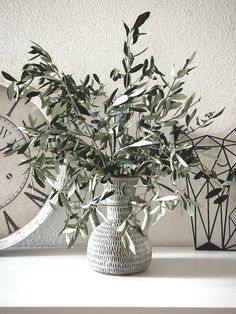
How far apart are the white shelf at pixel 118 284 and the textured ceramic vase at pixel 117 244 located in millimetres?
21

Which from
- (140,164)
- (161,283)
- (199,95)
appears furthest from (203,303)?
(199,95)

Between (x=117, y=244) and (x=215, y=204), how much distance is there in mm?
319

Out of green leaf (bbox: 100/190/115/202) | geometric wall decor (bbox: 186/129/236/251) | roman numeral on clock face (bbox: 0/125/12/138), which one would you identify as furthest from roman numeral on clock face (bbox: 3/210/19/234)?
geometric wall decor (bbox: 186/129/236/251)

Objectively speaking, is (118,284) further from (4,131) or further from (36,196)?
(4,131)

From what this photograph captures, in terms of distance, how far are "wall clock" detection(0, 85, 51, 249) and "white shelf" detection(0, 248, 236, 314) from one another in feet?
0.24

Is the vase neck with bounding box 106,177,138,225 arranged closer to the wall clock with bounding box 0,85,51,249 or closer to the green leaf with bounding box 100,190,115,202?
the green leaf with bounding box 100,190,115,202

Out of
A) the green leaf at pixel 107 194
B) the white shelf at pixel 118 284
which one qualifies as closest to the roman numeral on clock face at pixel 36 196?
the white shelf at pixel 118 284

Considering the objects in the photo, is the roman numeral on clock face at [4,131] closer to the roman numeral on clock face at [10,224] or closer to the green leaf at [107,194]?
the roman numeral on clock face at [10,224]

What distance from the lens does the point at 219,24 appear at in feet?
3.25

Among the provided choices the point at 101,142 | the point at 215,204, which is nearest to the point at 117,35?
the point at 101,142

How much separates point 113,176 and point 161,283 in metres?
0.22

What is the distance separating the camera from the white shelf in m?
0.69

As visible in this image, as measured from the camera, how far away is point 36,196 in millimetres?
982

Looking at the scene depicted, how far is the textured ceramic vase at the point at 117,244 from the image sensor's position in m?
0.81
